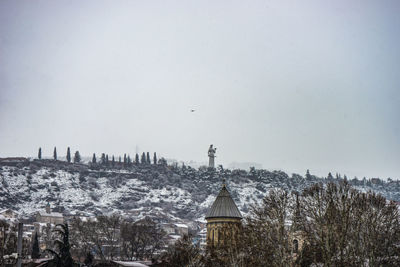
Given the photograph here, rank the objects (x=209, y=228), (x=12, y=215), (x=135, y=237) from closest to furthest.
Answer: (x=209, y=228)
(x=135, y=237)
(x=12, y=215)

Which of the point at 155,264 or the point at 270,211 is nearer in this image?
the point at 270,211

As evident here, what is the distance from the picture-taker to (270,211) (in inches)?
1913

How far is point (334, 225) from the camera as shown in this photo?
4316 centimetres

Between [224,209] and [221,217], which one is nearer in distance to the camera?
[221,217]

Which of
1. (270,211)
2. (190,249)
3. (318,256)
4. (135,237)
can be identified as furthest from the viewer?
(135,237)

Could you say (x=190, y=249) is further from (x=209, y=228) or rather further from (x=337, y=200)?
(x=337, y=200)

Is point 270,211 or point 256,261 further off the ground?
point 270,211

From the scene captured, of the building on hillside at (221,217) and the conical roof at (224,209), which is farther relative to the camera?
the conical roof at (224,209)

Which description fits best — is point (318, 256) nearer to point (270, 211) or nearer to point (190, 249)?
point (270, 211)

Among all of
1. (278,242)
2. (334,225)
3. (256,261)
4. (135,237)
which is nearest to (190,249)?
(256,261)

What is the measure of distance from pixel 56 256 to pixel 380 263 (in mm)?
21274

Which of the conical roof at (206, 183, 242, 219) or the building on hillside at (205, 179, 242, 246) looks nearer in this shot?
the building on hillside at (205, 179, 242, 246)

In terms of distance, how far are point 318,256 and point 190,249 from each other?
12037mm

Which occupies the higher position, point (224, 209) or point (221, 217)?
point (224, 209)
